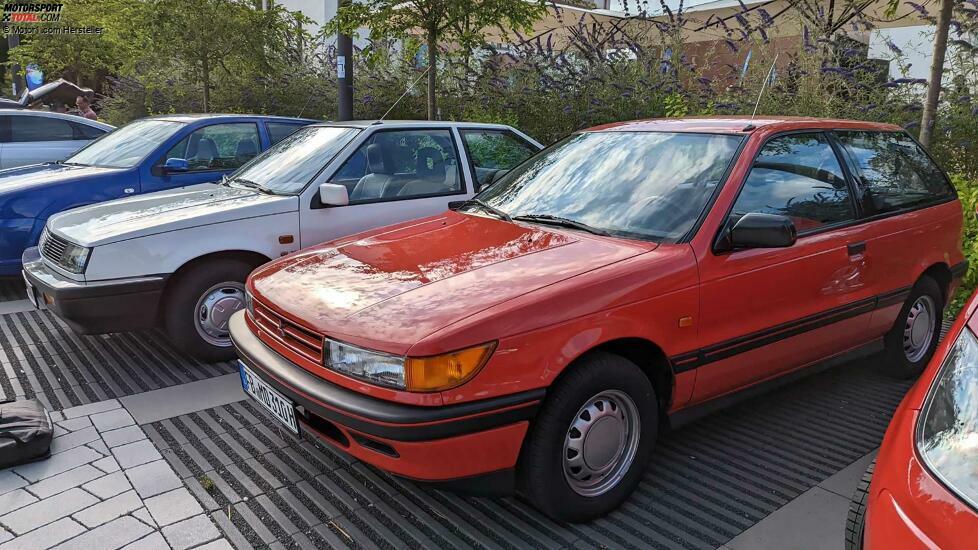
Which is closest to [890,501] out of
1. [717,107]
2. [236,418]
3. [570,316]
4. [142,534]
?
[570,316]

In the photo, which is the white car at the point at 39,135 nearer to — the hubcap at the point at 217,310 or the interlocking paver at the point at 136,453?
the hubcap at the point at 217,310

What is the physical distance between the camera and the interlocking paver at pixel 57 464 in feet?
10.9

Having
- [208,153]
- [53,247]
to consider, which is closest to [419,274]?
[53,247]

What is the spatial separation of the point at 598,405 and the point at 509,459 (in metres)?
0.46

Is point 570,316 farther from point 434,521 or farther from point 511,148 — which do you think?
point 511,148

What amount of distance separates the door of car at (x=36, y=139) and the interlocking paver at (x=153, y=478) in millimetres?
7562

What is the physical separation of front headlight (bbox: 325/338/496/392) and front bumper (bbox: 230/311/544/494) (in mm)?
79

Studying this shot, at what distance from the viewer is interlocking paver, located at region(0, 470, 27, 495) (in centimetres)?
320

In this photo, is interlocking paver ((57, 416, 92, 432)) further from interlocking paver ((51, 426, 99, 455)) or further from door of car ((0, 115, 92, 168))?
door of car ((0, 115, 92, 168))

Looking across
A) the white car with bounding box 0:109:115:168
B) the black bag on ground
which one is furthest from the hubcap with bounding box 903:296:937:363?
the white car with bounding box 0:109:115:168

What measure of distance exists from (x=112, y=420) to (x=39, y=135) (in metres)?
7.61

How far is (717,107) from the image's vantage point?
8453mm

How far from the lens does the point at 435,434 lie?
98.0 inches

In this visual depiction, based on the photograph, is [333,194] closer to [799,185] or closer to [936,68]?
[799,185]
